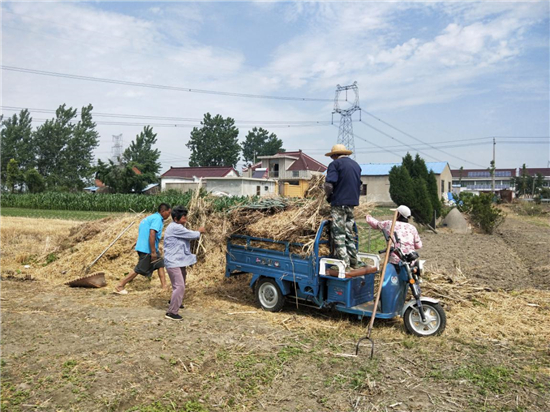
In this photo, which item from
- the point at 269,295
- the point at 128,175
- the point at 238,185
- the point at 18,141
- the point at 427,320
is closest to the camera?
the point at 427,320

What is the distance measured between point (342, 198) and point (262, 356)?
2.77 metres

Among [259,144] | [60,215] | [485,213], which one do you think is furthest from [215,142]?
[485,213]

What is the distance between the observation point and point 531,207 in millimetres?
46375

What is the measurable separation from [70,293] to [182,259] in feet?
11.5

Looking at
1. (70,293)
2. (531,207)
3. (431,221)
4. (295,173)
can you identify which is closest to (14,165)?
(295,173)

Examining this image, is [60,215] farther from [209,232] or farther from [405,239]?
[405,239]

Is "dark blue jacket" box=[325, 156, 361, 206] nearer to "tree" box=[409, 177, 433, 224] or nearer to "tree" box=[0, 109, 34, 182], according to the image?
"tree" box=[409, 177, 433, 224]

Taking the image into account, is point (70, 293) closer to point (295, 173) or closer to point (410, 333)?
point (410, 333)

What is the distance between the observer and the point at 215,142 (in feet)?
302

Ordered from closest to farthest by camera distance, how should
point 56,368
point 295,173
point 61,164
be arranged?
point 56,368
point 295,173
point 61,164

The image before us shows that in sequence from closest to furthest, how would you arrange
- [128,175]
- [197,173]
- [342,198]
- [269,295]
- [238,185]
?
1. [342,198]
2. [269,295]
3. [238,185]
4. [128,175]
5. [197,173]

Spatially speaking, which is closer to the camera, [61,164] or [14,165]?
[14,165]

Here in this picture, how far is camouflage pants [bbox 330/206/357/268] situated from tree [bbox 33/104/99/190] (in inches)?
2961

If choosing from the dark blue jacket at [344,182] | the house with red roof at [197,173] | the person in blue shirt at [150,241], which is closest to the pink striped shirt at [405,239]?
the dark blue jacket at [344,182]
